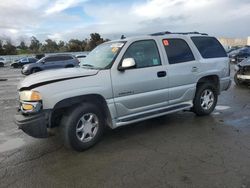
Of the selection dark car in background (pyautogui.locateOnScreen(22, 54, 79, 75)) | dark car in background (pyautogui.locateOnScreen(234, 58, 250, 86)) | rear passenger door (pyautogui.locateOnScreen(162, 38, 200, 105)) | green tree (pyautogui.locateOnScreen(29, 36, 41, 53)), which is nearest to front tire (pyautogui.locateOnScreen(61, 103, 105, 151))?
rear passenger door (pyautogui.locateOnScreen(162, 38, 200, 105))

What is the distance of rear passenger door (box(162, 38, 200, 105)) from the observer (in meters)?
5.81

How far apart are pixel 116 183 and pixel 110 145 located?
4.60 feet

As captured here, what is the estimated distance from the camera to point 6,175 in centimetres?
393

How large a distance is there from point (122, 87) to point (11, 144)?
90.5 inches

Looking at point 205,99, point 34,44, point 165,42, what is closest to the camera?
point 165,42

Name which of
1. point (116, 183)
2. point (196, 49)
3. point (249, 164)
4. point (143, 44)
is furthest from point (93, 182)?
point (196, 49)

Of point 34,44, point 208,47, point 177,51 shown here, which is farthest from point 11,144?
point 34,44

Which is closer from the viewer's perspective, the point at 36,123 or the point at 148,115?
the point at 36,123

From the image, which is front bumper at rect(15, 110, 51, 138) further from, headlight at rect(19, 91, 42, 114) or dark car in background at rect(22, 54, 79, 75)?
dark car in background at rect(22, 54, 79, 75)

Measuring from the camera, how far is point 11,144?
519cm

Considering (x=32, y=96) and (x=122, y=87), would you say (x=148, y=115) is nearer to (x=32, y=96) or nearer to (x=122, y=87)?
(x=122, y=87)

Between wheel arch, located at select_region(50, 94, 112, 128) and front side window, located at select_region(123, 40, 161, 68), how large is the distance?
3.12ft

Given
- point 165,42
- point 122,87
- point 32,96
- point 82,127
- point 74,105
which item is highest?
point 165,42

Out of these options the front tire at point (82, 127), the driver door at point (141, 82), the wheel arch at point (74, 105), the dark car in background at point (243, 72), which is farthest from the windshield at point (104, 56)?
the dark car in background at point (243, 72)
